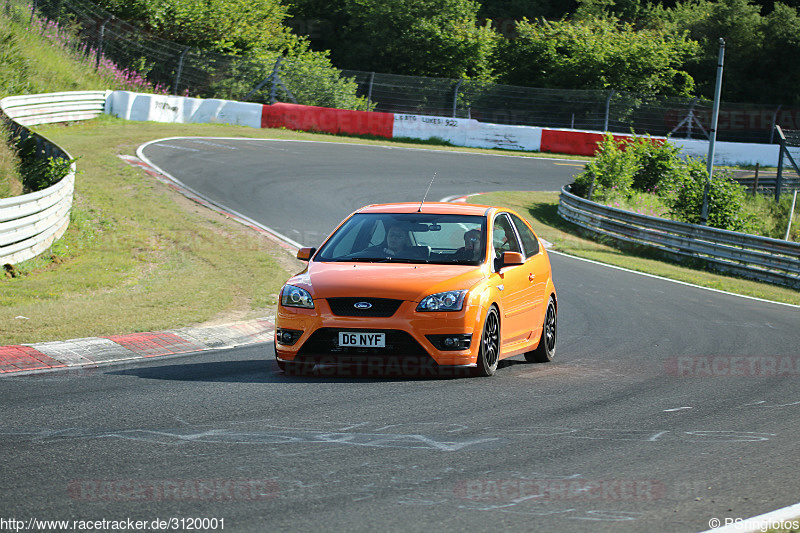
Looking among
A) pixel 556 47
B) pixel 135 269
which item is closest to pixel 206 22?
pixel 556 47

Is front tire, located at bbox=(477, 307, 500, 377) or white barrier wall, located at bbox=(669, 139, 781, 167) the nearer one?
front tire, located at bbox=(477, 307, 500, 377)

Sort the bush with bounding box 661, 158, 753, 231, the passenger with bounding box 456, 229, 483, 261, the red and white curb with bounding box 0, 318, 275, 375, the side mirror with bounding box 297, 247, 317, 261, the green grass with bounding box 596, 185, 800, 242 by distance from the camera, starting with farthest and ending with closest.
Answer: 1. the green grass with bounding box 596, 185, 800, 242
2. the bush with bounding box 661, 158, 753, 231
3. the side mirror with bounding box 297, 247, 317, 261
4. the passenger with bounding box 456, 229, 483, 261
5. the red and white curb with bounding box 0, 318, 275, 375

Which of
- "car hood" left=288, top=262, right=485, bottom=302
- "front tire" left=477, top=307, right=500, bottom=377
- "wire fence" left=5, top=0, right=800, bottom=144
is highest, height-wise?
"wire fence" left=5, top=0, right=800, bottom=144

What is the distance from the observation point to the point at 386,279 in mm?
8375

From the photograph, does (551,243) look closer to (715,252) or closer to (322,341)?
(715,252)

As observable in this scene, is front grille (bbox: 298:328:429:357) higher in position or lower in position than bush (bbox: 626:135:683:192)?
lower

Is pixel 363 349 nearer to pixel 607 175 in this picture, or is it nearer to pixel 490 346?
pixel 490 346

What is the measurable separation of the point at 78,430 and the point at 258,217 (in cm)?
1535

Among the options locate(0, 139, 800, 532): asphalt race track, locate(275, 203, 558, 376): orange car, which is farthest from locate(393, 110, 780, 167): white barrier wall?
locate(275, 203, 558, 376): orange car

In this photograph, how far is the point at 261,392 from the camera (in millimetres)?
7734

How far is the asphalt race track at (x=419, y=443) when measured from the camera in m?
4.67

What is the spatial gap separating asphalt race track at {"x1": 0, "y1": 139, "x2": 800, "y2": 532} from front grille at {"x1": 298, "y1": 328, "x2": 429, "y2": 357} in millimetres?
279

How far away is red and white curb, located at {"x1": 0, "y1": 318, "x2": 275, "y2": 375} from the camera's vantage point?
353 inches

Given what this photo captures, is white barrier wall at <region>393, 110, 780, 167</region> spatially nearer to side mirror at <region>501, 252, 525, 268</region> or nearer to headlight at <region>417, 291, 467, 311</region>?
side mirror at <region>501, 252, 525, 268</region>
